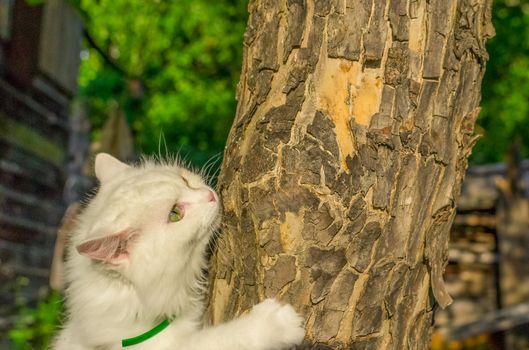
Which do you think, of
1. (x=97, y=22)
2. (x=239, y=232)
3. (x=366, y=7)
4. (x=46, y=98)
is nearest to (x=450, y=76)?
(x=366, y=7)

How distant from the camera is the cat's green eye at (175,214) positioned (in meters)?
2.65

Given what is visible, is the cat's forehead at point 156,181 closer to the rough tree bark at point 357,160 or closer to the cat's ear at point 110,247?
the cat's ear at point 110,247

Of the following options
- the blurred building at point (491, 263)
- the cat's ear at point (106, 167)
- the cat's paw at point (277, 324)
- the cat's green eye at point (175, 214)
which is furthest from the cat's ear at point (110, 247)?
the blurred building at point (491, 263)

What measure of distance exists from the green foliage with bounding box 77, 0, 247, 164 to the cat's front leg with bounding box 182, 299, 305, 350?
43.4 feet

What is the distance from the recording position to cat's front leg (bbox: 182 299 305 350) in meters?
2.31

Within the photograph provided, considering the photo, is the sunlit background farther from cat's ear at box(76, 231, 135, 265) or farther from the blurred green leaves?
cat's ear at box(76, 231, 135, 265)

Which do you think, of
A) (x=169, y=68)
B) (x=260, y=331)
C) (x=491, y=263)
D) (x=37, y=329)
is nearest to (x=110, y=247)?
(x=260, y=331)

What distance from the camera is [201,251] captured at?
280 centimetres

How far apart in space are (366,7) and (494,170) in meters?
8.77

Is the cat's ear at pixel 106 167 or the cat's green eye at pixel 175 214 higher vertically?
the cat's ear at pixel 106 167

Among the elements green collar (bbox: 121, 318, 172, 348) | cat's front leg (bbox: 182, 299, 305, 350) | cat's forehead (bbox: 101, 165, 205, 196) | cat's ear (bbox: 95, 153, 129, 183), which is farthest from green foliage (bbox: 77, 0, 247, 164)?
cat's front leg (bbox: 182, 299, 305, 350)

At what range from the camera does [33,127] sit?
10531 millimetres

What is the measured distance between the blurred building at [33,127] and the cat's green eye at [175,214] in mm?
7330

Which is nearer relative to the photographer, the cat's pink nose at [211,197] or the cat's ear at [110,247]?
the cat's ear at [110,247]
